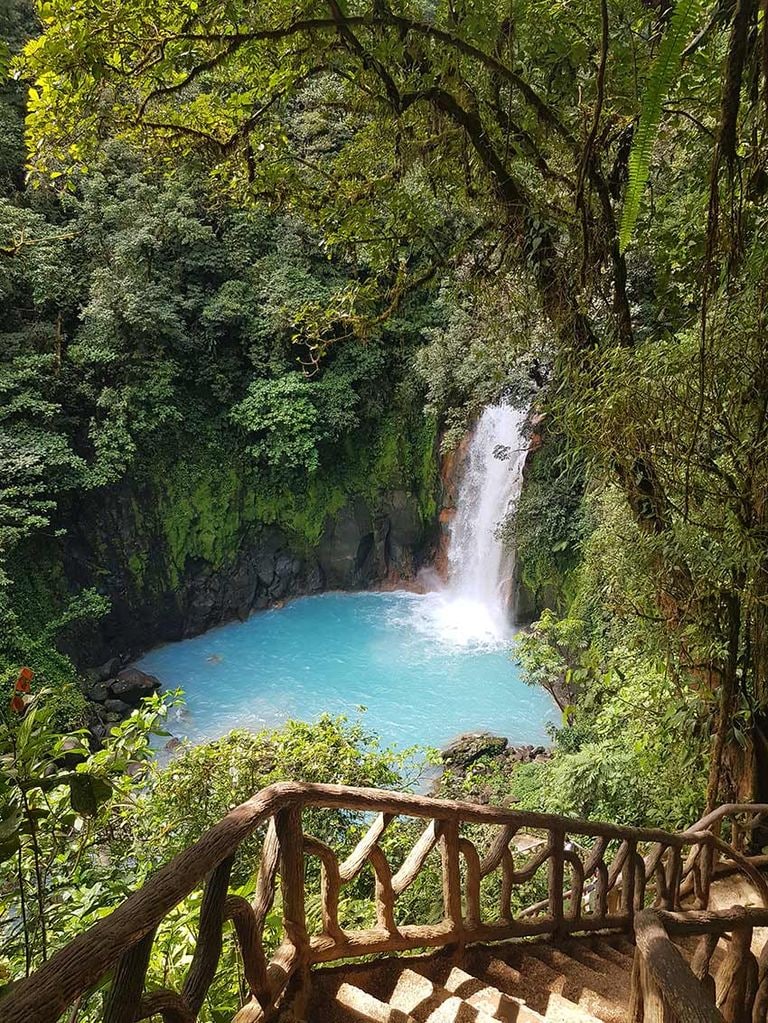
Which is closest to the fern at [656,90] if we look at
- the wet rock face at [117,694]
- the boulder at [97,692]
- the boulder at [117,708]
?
the wet rock face at [117,694]

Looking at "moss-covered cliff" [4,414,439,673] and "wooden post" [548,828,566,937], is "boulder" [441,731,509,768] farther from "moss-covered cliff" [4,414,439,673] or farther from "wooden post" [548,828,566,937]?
"wooden post" [548,828,566,937]

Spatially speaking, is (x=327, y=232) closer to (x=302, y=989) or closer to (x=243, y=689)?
(x=302, y=989)

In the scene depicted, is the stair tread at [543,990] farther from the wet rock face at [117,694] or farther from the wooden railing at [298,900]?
the wet rock face at [117,694]

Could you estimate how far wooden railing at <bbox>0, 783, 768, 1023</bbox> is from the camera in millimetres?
952

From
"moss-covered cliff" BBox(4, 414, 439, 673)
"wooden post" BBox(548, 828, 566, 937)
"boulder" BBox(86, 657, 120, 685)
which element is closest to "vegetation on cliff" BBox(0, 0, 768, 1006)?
"wooden post" BBox(548, 828, 566, 937)

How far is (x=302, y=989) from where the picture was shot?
1.63 metres

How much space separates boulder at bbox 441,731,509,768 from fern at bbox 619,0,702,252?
7.89 meters

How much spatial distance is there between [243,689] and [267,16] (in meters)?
9.47

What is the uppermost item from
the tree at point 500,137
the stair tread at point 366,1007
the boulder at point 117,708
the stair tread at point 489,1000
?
the tree at point 500,137

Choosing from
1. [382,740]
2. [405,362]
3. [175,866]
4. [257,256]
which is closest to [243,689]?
[382,740]

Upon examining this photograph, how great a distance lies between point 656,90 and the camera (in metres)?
1.28

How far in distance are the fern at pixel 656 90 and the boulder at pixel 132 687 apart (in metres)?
9.89

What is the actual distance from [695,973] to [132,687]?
393 inches

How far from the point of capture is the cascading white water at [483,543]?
11797mm
